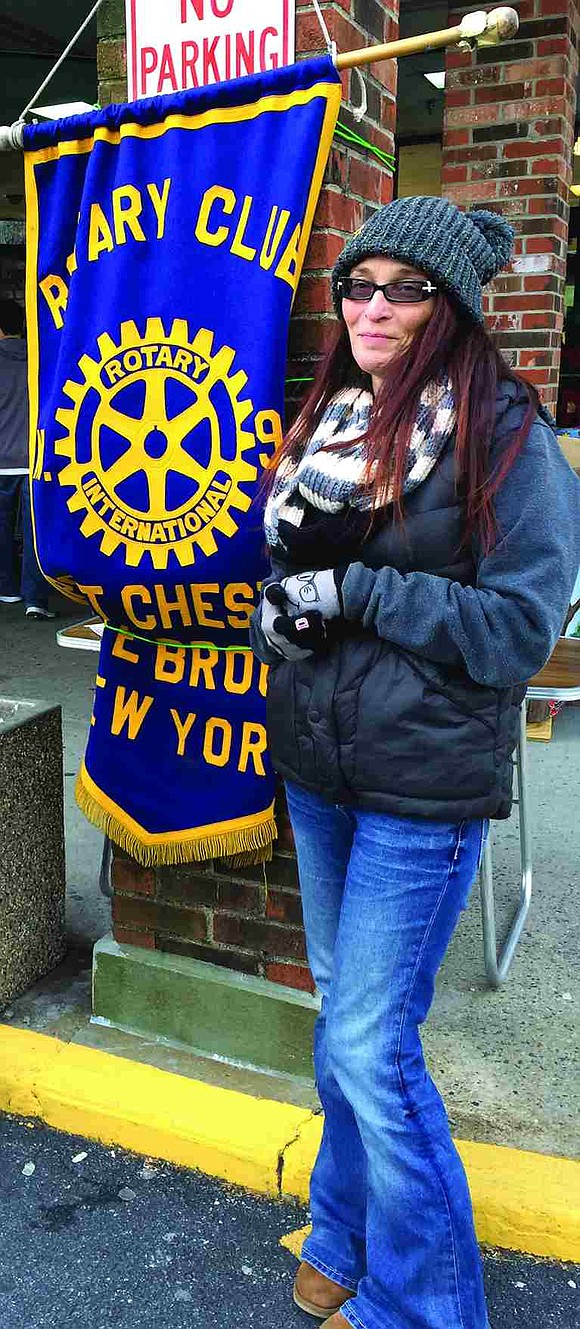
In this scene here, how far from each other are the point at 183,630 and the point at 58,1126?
121 centimetres

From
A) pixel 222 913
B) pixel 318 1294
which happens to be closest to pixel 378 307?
pixel 222 913

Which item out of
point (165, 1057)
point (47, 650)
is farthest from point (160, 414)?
point (47, 650)

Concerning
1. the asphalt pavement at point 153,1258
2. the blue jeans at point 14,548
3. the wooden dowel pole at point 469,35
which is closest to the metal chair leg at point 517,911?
the asphalt pavement at point 153,1258

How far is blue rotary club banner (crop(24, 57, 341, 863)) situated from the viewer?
223 cm

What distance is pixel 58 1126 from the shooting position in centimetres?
267

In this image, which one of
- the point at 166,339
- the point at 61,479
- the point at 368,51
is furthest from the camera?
the point at 61,479

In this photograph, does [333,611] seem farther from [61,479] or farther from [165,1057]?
[165,1057]

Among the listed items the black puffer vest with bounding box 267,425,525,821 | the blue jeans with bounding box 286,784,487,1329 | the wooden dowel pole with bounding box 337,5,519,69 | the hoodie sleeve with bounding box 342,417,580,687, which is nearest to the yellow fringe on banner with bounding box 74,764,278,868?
the blue jeans with bounding box 286,784,487,1329

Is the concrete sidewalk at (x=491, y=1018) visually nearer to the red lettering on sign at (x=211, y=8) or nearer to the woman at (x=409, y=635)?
the woman at (x=409, y=635)

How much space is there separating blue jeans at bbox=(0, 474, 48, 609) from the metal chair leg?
4.89 metres

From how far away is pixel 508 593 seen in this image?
5.31 ft

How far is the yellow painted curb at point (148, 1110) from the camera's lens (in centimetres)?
246

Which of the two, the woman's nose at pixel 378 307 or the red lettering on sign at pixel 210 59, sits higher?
the red lettering on sign at pixel 210 59

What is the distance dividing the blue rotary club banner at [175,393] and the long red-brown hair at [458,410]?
0.59 meters
